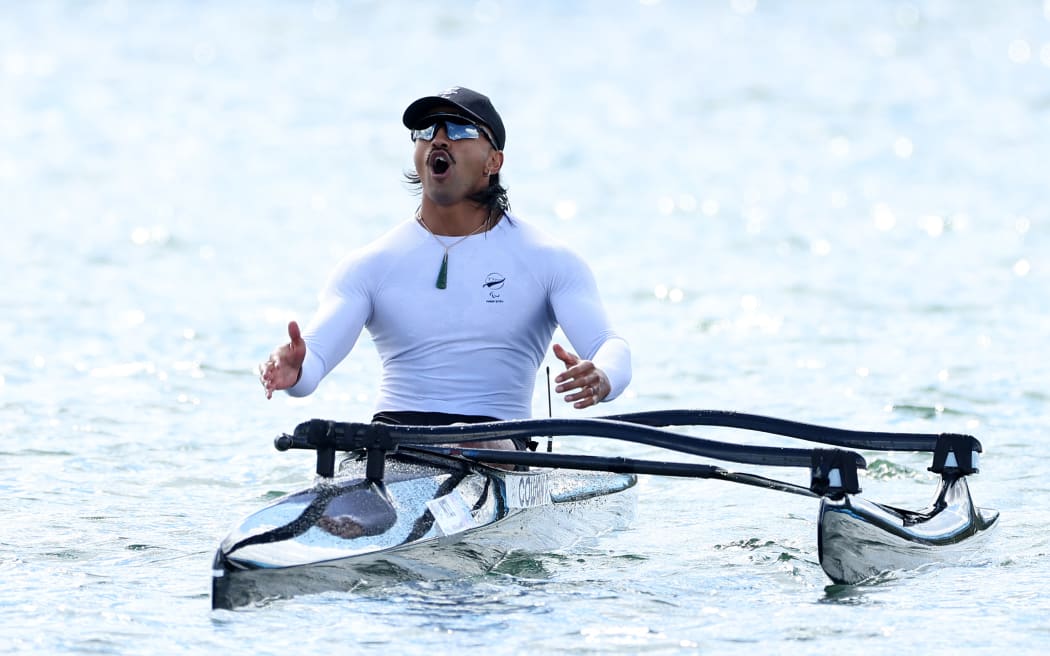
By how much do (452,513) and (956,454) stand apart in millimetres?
2151

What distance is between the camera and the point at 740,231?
58.0ft

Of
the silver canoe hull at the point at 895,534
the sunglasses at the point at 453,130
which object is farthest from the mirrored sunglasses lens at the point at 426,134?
the silver canoe hull at the point at 895,534

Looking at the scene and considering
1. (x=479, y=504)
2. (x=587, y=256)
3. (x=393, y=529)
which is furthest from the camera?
(x=587, y=256)

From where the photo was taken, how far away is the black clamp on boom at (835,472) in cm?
595

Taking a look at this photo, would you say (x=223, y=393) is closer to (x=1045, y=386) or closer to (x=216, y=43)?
(x=1045, y=386)

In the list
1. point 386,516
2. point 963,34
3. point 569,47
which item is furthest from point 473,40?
point 386,516

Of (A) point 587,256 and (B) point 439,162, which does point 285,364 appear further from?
(A) point 587,256

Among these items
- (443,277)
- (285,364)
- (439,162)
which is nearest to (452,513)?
(285,364)

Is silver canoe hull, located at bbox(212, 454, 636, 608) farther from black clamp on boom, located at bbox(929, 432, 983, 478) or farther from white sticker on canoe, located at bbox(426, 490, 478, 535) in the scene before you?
black clamp on boom, located at bbox(929, 432, 983, 478)

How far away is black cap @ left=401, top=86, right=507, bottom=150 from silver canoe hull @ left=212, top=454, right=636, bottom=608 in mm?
1438

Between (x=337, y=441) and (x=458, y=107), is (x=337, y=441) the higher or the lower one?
the lower one

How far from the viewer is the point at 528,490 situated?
6.62 meters

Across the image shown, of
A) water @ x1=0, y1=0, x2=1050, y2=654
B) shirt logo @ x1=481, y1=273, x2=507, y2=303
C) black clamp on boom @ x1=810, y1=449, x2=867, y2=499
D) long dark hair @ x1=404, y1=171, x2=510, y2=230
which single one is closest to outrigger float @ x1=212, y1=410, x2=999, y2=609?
black clamp on boom @ x1=810, y1=449, x2=867, y2=499

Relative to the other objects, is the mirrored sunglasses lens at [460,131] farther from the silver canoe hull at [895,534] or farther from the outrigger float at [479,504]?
the silver canoe hull at [895,534]
